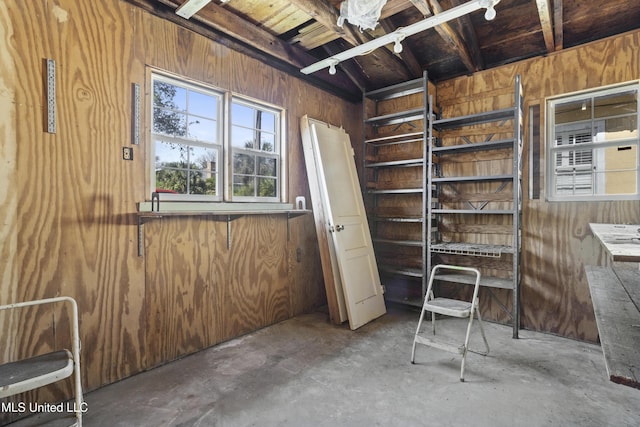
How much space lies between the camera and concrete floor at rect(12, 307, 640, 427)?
186 cm

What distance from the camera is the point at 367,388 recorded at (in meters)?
2.17

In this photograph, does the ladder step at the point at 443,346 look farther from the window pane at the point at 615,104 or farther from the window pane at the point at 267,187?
the window pane at the point at 615,104

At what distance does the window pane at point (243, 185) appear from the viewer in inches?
120

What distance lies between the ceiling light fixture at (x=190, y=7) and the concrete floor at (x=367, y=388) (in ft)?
8.78

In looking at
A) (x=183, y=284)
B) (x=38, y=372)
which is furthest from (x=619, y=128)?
(x=38, y=372)

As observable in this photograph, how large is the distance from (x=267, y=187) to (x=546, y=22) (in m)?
2.85

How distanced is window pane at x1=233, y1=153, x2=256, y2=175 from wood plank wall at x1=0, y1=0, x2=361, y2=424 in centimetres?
48

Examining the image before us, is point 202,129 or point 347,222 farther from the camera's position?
point 347,222

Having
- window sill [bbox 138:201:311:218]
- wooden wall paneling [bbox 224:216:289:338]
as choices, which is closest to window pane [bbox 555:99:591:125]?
window sill [bbox 138:201:311:218]

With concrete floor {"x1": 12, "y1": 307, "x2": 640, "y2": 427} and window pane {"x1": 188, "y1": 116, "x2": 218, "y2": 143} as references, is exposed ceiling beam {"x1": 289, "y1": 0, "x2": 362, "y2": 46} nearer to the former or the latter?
window pane {"x1": 188, "y1": 116, "x2": 218, "y2": 143}

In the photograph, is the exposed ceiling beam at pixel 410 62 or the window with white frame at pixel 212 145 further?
the exposed ceiling beam at pixel 410 62

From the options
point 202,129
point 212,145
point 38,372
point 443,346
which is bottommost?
point 443,346

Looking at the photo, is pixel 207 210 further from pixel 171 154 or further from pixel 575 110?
pixel 575 110

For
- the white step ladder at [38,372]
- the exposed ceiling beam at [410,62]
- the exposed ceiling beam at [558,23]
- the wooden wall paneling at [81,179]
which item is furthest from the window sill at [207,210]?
the exposed ceiling beam at [558,23]
